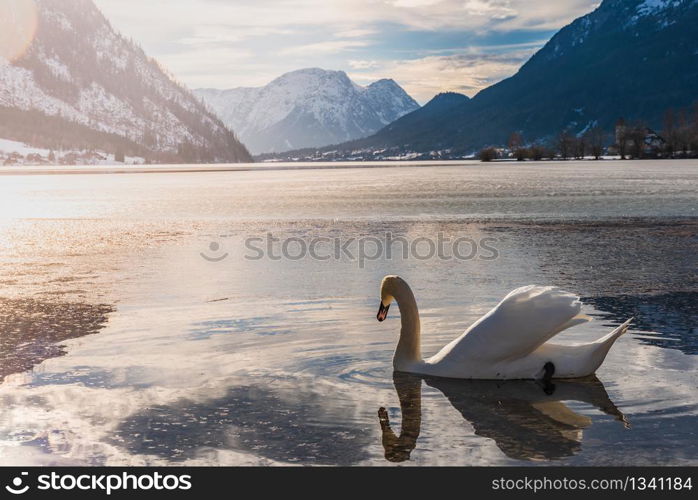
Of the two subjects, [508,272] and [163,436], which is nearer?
[163,436]

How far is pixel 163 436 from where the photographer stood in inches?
335

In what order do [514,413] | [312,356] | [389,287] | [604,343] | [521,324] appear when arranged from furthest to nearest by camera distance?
[312,356], [389,287], [604,343], [521,324], [514,413]

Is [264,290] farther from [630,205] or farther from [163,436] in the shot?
[630,205]

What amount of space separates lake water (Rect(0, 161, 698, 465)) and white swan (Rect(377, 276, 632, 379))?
0.72ft

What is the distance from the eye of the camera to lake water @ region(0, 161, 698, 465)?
325 inches

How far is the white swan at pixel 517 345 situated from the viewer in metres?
10.1

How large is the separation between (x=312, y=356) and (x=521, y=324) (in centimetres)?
317

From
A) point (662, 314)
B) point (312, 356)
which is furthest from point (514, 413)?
point (662, 314)

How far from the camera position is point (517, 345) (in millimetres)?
10219

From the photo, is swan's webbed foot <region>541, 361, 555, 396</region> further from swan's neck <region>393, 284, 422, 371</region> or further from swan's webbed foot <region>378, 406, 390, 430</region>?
swan's webbed foot <region>378, 406, 390, 430</region>

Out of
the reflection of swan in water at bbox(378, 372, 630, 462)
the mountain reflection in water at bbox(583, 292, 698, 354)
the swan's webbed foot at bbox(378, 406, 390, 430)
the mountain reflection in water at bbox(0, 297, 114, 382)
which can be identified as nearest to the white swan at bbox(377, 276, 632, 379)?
the reflection of swan in water at bbox(378, 372, 630, 462)

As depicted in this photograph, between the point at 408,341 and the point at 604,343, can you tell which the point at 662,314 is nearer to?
the point at 604,343

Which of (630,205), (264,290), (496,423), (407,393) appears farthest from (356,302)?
(630,205)
